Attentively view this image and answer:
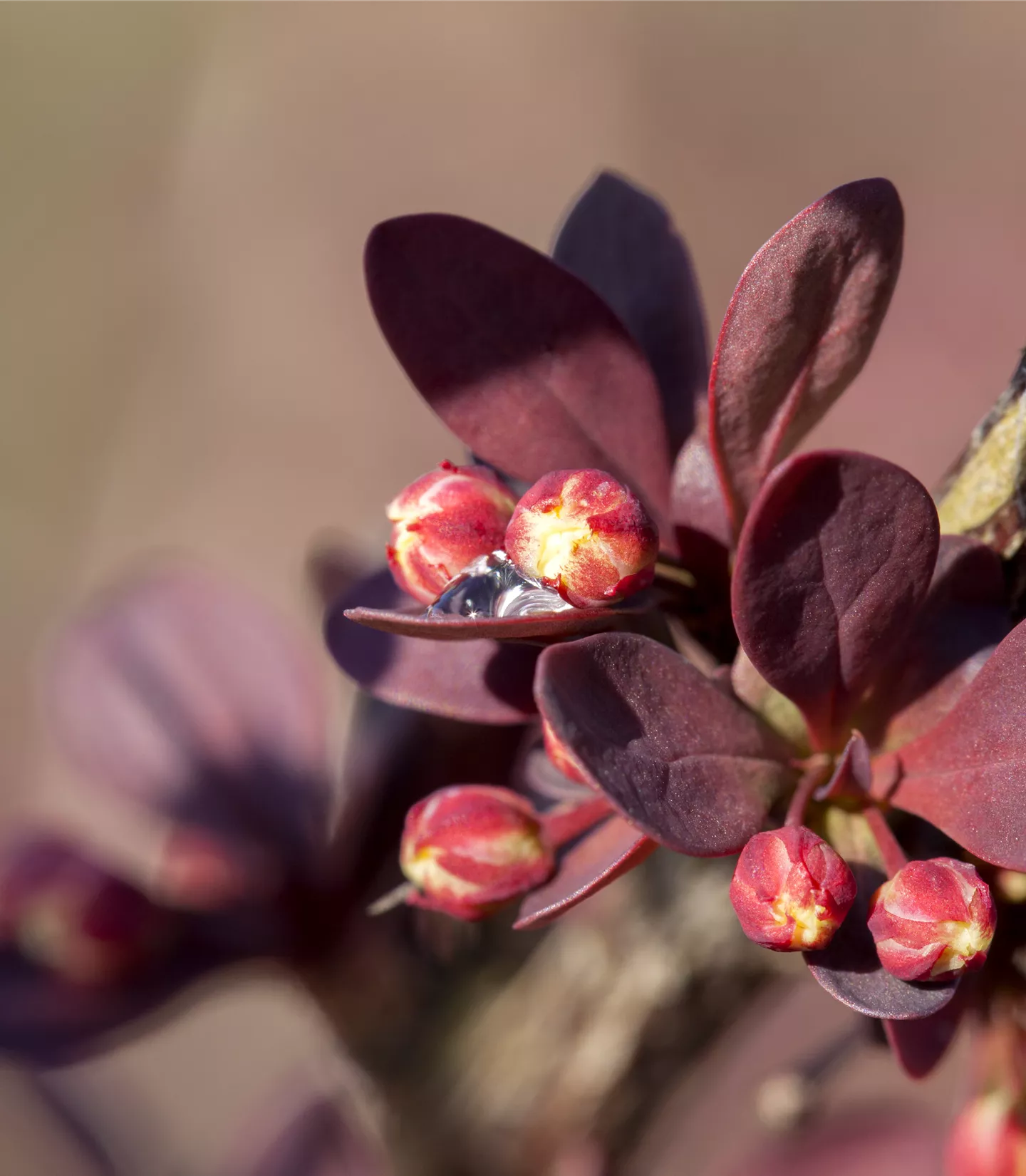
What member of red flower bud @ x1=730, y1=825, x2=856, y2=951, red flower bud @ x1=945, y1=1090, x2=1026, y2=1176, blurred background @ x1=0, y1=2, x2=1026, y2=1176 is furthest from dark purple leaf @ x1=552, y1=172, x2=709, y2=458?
blurred background @ x1=0, y1=2, x2=1026, y2=1176

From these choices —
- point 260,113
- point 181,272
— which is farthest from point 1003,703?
point 260,113

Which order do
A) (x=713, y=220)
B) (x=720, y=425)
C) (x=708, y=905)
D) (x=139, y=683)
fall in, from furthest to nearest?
(x=713, y=220) < (x=139, y=683) < (x=708, y=905) < (x=720, y=425)

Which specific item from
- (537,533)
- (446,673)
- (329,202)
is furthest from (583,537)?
(329,202)

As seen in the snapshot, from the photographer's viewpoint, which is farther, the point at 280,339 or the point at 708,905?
the point at 280,339

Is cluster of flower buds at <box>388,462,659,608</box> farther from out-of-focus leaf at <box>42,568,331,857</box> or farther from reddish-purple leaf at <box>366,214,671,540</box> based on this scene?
out-of-focus leaf at <box>42,568,331,857</box>

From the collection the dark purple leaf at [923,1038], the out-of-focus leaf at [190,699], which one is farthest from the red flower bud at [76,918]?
the dark purple leaf at [923,1038]

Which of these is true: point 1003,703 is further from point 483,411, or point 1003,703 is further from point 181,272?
point 181,272

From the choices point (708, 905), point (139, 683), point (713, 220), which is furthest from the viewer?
point (713, 220)
